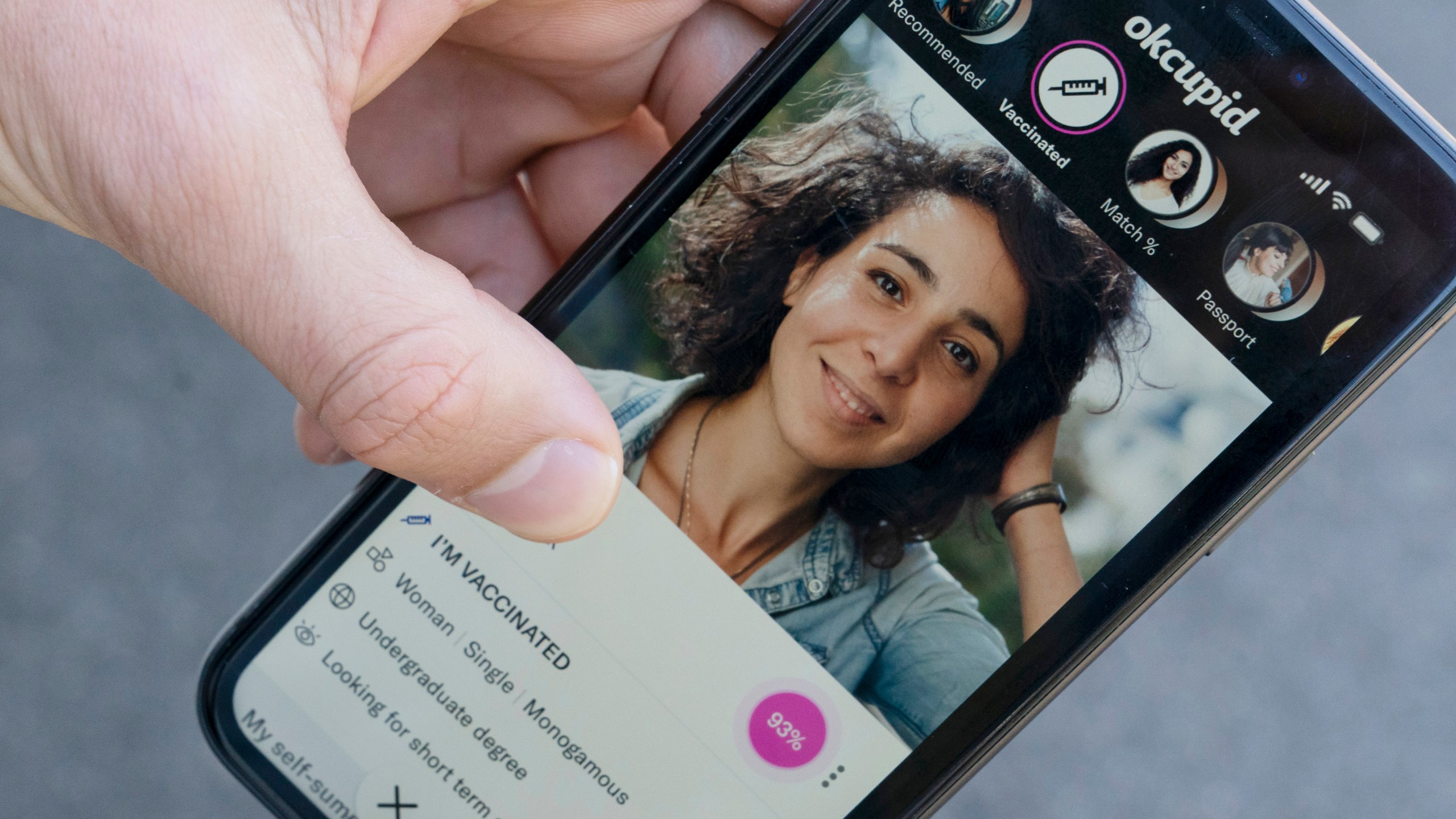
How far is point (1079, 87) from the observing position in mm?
394

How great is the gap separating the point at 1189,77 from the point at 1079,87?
4 cm

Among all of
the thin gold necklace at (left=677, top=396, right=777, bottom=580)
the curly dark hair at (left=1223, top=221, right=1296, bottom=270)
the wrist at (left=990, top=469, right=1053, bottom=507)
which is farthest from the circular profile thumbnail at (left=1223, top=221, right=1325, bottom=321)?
the thin gold necklace at (left=677, top=396, right=777, bottom=580)

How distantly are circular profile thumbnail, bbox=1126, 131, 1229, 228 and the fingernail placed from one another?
0.80ft

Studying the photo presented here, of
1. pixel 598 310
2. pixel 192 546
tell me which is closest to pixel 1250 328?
pixel 598 310

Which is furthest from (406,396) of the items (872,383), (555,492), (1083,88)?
(1083,88)

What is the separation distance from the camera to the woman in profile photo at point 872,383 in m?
0.40

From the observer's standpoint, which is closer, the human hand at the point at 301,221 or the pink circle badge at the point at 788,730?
the human hand at the point at 301,221

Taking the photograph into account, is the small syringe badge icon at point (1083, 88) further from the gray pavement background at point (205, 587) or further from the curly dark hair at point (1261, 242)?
the gray pavement background at point (205, 587)

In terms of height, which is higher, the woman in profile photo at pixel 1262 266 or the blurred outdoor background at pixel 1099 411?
the woman in profile photo at pixel 1262 266

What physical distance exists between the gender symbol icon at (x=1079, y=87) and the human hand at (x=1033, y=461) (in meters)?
0.13

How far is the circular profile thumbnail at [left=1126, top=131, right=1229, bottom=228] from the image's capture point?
0.38 meters

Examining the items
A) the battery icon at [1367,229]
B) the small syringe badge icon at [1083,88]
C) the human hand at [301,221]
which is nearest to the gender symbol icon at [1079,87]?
the small syringe badge icon at [1083,88]

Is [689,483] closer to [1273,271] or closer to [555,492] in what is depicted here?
[555,492]

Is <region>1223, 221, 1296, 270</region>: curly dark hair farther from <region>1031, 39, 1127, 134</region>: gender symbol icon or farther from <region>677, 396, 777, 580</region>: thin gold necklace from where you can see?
<region>677, 396, 777, 580</region>: thin gold necklace
